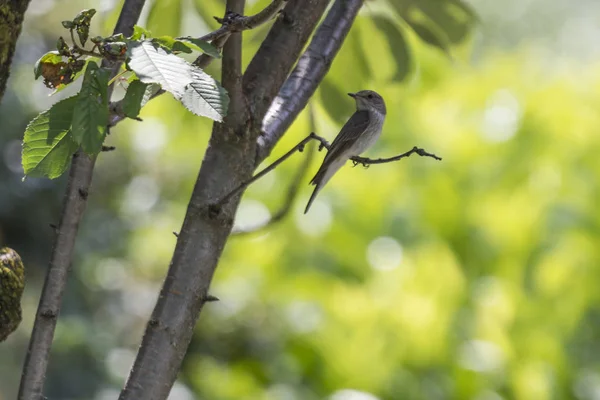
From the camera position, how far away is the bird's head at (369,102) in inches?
59.0

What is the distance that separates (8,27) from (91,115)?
29 cm

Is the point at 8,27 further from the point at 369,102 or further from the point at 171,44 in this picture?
the point at 369,102

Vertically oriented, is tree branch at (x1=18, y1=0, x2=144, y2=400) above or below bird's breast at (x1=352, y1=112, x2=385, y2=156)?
below

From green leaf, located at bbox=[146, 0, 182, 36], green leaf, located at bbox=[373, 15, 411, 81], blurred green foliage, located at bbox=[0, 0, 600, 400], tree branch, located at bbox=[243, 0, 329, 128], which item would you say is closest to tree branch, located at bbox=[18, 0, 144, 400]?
tree branch, located at bbox=[243, 0, 329, 128]

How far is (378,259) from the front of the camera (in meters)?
3.40

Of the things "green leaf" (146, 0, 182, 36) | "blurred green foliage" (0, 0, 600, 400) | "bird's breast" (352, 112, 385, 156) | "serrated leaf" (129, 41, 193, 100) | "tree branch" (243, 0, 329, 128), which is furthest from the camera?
"blurred green foliage" (0, 0, 600, 400)

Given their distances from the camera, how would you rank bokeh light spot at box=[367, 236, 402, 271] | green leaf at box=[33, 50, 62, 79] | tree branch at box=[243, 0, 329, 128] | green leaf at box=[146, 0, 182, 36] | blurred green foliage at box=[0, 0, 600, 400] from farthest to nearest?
bokeh light spot at box=[367, 236, 402, 271]
blurred green foliage at box=[0, 0, 600, 400]
green leaf at box=[146, 0, 182, 36]
tree branch at box=[243, 0, 329, 128]
green leaf at box=[33, 50, 62, 79]

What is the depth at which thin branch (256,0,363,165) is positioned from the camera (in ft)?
3.53

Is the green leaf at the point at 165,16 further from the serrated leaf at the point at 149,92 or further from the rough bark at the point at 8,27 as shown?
the serrated leaf at the point at 149,92

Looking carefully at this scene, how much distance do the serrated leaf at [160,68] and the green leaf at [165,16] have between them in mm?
708

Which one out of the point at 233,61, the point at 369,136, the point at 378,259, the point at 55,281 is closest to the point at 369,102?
the point at 369,136

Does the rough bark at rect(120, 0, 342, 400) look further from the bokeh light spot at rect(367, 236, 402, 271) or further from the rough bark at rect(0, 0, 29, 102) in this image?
the bokeh light spot at rect(367, 236, 402, 271)

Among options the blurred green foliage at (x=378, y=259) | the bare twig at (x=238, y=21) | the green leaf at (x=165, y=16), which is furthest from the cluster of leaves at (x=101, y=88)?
the blurred green foliage at (x=378, y=259)

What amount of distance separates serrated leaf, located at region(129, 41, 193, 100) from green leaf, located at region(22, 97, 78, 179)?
0.31 feet
